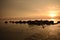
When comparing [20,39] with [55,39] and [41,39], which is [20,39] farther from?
[55,39]

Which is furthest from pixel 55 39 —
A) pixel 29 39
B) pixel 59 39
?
pixel 29 39

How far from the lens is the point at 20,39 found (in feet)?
162

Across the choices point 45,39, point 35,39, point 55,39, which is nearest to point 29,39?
point 35,39

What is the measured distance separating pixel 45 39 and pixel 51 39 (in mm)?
1785

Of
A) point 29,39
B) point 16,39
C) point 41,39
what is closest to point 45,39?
point 41,39

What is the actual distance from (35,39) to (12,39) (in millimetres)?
7479

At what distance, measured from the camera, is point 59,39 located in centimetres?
4766

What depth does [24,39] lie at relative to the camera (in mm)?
48875

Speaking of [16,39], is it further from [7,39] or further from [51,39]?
[51,39]

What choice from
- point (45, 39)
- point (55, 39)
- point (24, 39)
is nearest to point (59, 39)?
point (55, 39)

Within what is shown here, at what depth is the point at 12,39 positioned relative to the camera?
49.7 m

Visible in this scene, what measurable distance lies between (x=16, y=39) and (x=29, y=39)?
4503 millimetres

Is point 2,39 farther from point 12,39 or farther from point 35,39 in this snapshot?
point 35,39

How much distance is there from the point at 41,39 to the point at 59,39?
535 cm
